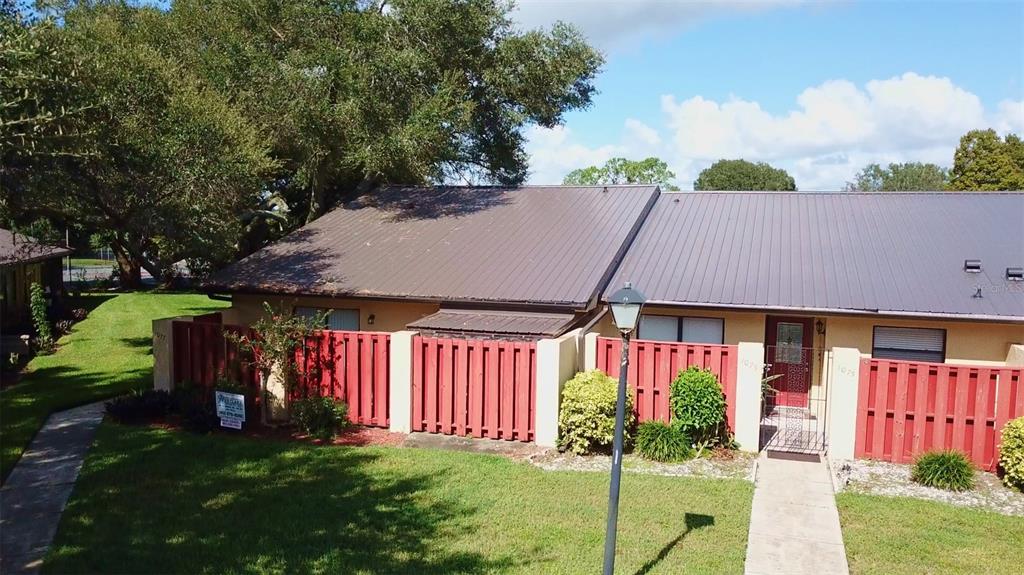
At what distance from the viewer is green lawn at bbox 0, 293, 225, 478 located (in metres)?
12.8

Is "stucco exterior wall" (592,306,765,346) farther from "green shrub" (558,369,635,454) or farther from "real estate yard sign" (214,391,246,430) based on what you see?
"real estate yard sign" (214,391,246,430)

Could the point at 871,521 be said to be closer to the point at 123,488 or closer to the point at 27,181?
the point at 123,488

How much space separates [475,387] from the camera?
40.9ft

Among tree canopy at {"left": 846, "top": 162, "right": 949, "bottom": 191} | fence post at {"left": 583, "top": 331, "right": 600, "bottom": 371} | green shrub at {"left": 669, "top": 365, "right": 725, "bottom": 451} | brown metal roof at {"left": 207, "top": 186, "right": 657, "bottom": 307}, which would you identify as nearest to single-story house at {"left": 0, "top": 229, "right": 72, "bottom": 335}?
brown metal roof at {"left": 207, "top": 186, "right": 657, "bottom": 307}

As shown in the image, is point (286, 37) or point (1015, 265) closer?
point (1015, 265)

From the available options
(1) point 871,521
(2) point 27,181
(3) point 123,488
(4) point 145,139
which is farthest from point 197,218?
(1) point 871,521

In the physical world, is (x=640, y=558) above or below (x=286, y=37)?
below

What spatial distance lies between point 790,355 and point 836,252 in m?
2.48

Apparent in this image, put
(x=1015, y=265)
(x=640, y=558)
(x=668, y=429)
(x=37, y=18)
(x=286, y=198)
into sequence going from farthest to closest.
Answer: (x=286, y=198) → (x=1015, y=265) → (x=37, y=18) → (x=668, y=429) → (x=640, y=558)

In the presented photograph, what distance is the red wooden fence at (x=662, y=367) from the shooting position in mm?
11945

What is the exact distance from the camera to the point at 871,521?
29.0 ft

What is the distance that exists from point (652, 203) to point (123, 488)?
13920 millimetres

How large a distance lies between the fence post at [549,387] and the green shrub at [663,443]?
1421mm

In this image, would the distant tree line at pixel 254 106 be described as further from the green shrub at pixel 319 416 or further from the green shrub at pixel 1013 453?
the green shrub at pixel 1013 453
